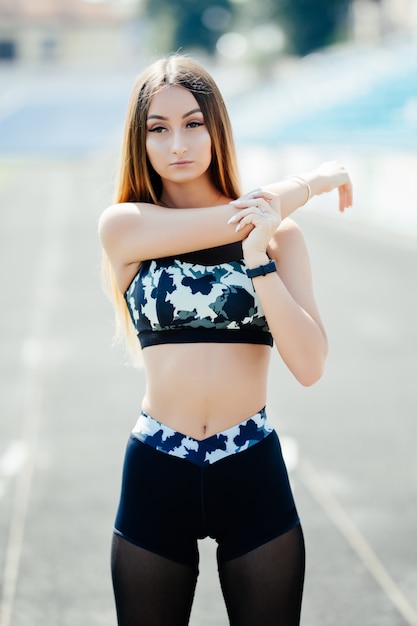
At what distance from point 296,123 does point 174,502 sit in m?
31.3

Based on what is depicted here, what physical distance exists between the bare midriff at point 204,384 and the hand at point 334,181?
0.48m

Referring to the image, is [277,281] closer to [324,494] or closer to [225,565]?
[225,565]

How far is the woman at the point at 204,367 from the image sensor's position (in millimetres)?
2053

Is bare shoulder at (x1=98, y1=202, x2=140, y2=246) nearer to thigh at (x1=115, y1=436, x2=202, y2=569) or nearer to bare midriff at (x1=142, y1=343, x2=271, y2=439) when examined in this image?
bare midriff at (x1=142, y1=343, x2=271, y2=439)

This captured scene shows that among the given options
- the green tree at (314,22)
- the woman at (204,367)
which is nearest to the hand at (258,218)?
the woman at (204,367)

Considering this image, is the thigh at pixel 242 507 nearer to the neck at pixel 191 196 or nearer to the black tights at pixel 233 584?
the black tights at pixel 233 584

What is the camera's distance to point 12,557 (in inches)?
161

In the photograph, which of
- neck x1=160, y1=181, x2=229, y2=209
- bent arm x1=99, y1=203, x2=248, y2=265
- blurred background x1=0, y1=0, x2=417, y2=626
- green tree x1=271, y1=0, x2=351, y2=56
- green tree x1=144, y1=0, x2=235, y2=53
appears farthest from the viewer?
green tree x1=144, y1=0, x2=235, y2=53

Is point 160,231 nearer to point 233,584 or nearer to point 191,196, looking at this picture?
A: point 191,196

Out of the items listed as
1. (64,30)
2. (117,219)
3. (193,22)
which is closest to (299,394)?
(117,219)

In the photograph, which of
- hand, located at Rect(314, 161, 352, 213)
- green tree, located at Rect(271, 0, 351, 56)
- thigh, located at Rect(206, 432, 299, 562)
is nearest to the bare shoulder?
hand, located at Rect(314, 161, 352, 213)

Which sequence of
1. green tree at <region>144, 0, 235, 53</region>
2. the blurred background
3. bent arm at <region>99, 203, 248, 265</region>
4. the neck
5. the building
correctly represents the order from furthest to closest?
the building → green tree at <region>144, 0, 235, 53</region> → the blurred background → the neck → bent arm at <region>99, 203, 248, 265</region>

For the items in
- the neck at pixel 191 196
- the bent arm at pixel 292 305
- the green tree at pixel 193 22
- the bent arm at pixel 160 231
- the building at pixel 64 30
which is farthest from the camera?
the building at pixel 64 30

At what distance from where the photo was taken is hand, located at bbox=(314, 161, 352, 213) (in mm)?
2329
